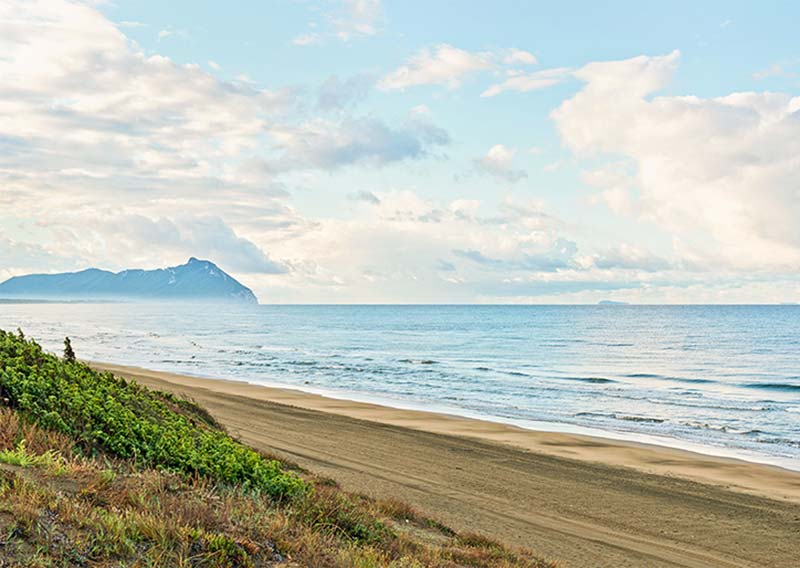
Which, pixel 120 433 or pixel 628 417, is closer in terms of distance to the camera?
pixel 120 433

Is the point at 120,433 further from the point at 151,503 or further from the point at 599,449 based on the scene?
the point at 599,449

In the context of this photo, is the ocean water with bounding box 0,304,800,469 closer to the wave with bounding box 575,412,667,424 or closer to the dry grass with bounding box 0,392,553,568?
the wave with bounding box 575,412,667,424

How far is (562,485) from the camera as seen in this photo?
598 inches

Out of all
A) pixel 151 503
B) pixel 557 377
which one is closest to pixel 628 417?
pixel 557 377

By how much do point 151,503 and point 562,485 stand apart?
11.2 metres

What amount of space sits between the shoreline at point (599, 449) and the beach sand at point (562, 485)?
2.4 inches

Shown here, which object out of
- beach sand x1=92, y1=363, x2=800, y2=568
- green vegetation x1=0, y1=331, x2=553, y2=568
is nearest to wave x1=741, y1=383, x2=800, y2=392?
beach sand x1=92, y1=363, x2=800, y2=568

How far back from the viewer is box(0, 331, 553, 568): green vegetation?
497 cm

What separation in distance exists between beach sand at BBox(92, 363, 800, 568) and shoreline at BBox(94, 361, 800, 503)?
62 mm

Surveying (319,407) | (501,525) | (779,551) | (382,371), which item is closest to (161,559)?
(501,525)

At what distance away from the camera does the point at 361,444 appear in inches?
733

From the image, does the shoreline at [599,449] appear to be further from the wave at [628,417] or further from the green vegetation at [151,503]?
the green vegetation at [151,503]

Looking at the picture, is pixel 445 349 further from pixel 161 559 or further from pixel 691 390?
pixel 161 559

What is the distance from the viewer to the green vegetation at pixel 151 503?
497 cm
